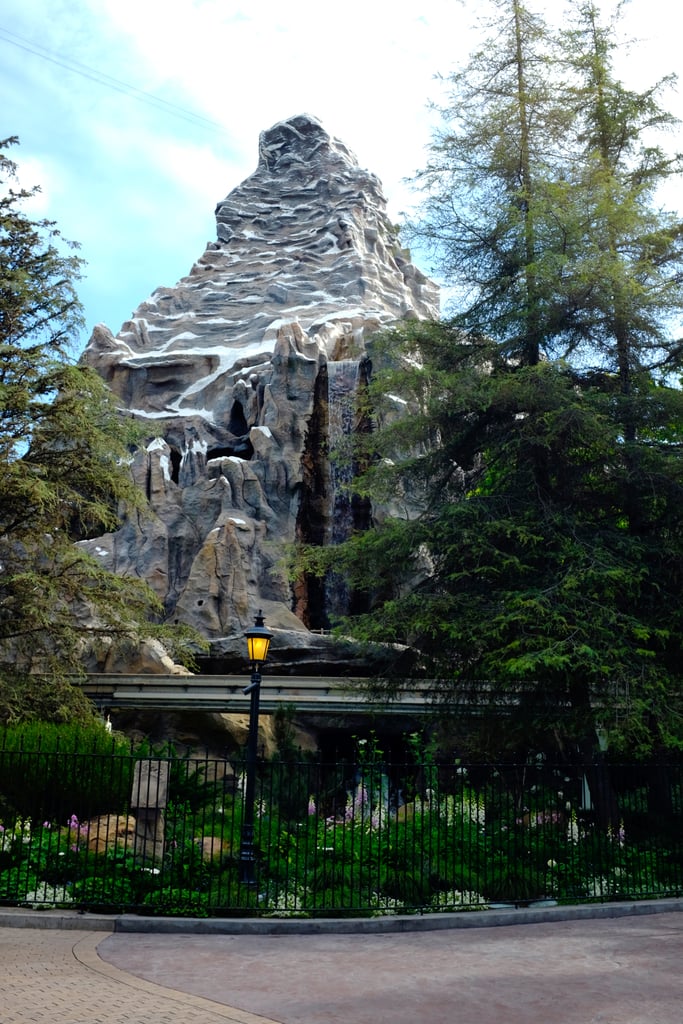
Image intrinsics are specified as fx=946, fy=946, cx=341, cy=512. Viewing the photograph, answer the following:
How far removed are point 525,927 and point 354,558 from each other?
875 centimetres

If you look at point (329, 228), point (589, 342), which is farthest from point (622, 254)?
point (329, 228)

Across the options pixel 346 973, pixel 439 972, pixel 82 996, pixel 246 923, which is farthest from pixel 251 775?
pixel 82 996

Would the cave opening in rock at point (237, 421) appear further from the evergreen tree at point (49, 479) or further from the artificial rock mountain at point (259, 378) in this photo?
the evergreen tree at point (49, 479)

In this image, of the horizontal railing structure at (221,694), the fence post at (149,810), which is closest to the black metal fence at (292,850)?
the fence post at (149,810)

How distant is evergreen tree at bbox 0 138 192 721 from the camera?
719 inches

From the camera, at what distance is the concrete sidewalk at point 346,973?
23.6 feet

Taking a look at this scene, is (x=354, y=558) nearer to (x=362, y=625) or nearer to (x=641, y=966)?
(x=362, y=625)

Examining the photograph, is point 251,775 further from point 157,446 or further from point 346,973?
point 157,446

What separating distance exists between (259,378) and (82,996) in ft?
138

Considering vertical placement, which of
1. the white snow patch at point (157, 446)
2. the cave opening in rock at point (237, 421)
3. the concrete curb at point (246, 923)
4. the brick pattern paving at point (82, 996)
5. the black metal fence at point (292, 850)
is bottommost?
the concrete curb at point (246, 923)

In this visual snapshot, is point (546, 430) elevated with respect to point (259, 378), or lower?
lower

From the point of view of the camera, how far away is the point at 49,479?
63.4 feet

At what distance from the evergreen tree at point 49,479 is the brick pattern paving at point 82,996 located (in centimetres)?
870

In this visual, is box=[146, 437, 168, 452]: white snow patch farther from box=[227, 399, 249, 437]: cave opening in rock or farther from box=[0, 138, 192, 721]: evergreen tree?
box=[0, 138, 192, 721]: evergreen tree
